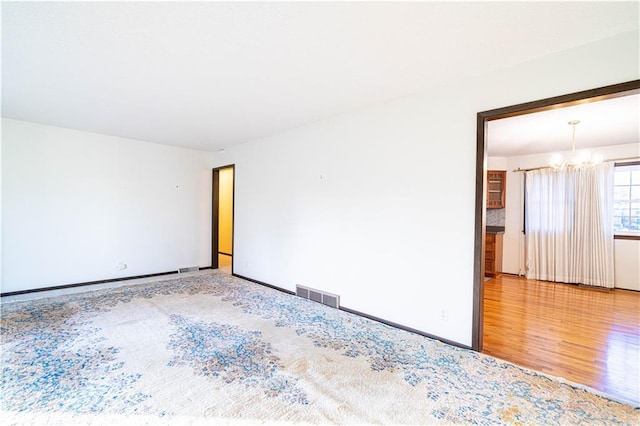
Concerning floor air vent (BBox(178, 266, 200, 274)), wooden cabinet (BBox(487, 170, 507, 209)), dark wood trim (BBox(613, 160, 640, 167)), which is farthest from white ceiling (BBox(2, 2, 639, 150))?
wooden cabinet (BBox(487, 170, 507, 209))

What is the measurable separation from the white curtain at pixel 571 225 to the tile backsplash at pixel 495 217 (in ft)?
1.79

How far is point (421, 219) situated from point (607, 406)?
6.19ft

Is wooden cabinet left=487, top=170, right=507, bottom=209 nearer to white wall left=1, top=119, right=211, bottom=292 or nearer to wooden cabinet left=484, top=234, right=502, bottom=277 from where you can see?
wooden cabinet left=484, top=234, right=502, bottom=277

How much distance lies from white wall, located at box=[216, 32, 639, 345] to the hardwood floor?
0.65m

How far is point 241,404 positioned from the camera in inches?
76.6

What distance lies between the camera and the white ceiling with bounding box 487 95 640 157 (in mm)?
3359

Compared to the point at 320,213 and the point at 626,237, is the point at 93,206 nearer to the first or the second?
the point at 320,213

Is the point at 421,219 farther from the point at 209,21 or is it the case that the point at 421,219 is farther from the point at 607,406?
the point at 209,21

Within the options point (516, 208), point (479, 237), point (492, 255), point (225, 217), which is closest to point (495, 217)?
point (516, 208)

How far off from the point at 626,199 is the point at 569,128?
96.9 inches

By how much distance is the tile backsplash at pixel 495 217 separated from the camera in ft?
21.5

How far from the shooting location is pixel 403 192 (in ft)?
10.6

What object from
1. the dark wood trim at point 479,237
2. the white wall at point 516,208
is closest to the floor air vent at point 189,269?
the dark wood trim at point 479,237

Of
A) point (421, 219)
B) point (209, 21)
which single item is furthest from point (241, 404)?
point (209, 21)
